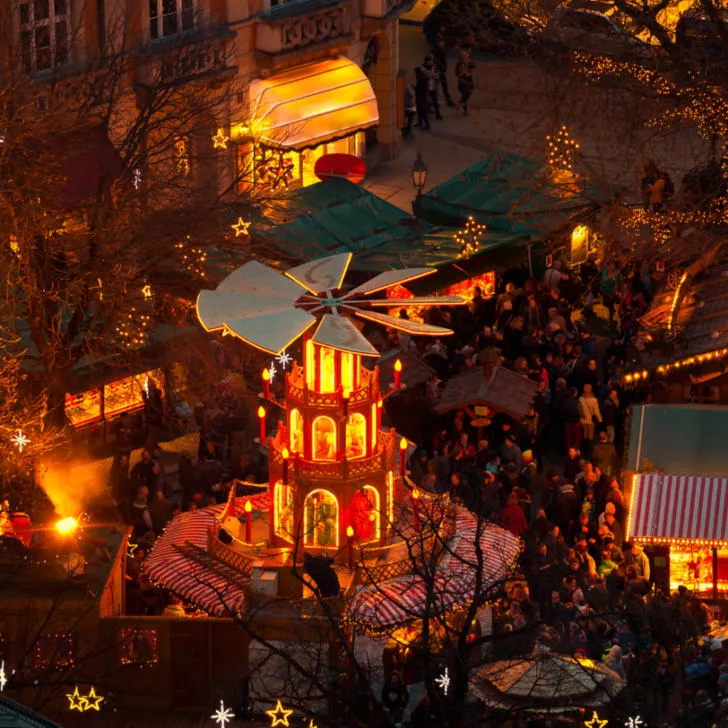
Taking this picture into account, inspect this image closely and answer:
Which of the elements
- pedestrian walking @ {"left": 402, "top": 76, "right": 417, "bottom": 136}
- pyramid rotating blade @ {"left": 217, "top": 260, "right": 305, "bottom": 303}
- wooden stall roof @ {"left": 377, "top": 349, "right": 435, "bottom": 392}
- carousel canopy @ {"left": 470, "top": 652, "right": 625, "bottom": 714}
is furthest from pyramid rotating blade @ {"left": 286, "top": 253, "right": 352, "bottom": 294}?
pedestrian walking @ {"left": 402, "top": 76, "right": 417, "bottom": 136}

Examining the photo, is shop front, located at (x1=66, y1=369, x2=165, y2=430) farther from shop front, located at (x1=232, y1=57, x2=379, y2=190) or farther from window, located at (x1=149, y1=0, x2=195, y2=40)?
window, located at (x1=149, y1=0, x2=195, y2=40)

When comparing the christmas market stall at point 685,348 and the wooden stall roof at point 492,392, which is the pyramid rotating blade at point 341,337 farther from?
the christmas market stall at point 685,348

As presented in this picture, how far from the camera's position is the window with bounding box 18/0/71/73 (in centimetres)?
3897

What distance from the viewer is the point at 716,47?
4284cm

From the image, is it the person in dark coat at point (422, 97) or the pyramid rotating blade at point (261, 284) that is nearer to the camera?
the pyramid rotating blade at point (261, 284)

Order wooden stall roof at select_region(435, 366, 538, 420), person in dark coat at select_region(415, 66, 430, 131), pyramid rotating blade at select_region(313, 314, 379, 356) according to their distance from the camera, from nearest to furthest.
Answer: pyramid rotating blade at select_region(313, 314, 379, 356) < wooden stall roof at select_region(435, 366, 538, 420) < person in dark coat at select_region(415, 66, 430, 131)

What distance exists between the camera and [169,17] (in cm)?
4534

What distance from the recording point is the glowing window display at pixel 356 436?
111 ft

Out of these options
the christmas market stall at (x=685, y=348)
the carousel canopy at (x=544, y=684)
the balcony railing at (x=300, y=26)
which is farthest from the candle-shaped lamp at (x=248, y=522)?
the balcony railing at (x=300, y=26)

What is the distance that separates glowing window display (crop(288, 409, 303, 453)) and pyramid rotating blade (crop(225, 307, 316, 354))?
4.79 feet

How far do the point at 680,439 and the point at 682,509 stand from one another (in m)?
2.12

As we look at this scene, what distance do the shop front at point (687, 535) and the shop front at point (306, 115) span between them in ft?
43.2

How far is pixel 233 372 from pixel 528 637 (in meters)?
12.1

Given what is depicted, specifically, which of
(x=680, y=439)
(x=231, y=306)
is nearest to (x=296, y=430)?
(x=231, y=306)
